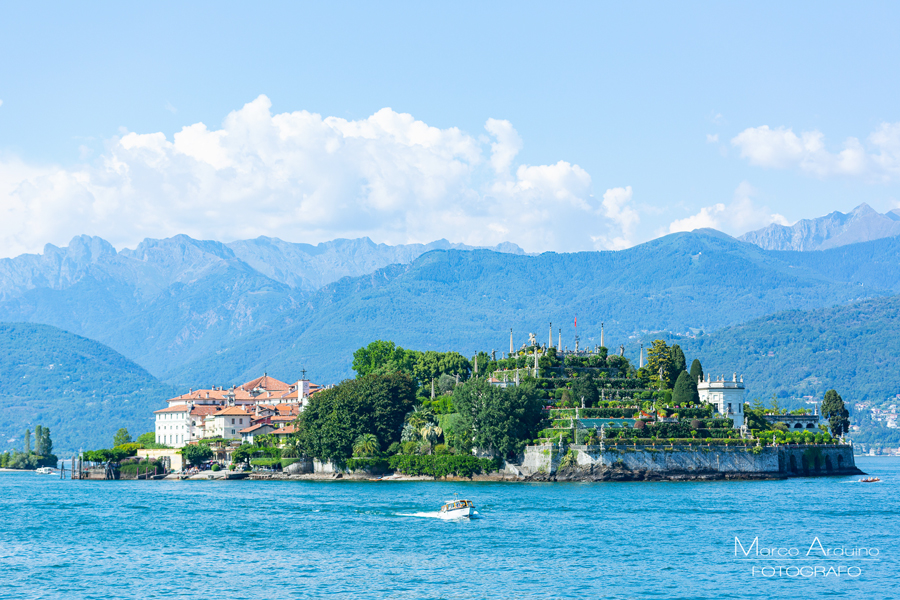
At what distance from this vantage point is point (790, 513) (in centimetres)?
8431

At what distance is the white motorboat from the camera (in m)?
82.7

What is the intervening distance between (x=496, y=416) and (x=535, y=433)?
5825mm

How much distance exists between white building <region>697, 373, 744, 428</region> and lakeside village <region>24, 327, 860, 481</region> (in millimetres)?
163

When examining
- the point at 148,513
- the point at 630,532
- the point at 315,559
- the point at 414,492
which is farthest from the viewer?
the point at 414,492

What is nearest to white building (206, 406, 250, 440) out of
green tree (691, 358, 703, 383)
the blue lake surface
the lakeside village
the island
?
the island

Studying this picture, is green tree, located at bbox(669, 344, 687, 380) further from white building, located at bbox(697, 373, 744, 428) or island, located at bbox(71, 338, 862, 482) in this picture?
white building, located at bbox(697, 373, 744, 428)

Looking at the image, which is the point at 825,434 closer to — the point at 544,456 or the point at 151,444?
the point at 544,456

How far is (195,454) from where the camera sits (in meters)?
156

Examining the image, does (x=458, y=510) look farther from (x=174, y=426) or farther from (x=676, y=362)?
(x=174, y=426)

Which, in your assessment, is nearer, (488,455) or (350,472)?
(488,455)

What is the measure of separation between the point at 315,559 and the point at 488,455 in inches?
2326

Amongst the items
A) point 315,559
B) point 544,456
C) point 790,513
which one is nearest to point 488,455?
point 544,456

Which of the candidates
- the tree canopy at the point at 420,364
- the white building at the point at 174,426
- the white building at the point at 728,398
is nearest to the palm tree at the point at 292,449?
the tree canopy at the point at 420,364

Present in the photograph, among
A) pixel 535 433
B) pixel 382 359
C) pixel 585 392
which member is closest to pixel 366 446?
pixel 535 433
